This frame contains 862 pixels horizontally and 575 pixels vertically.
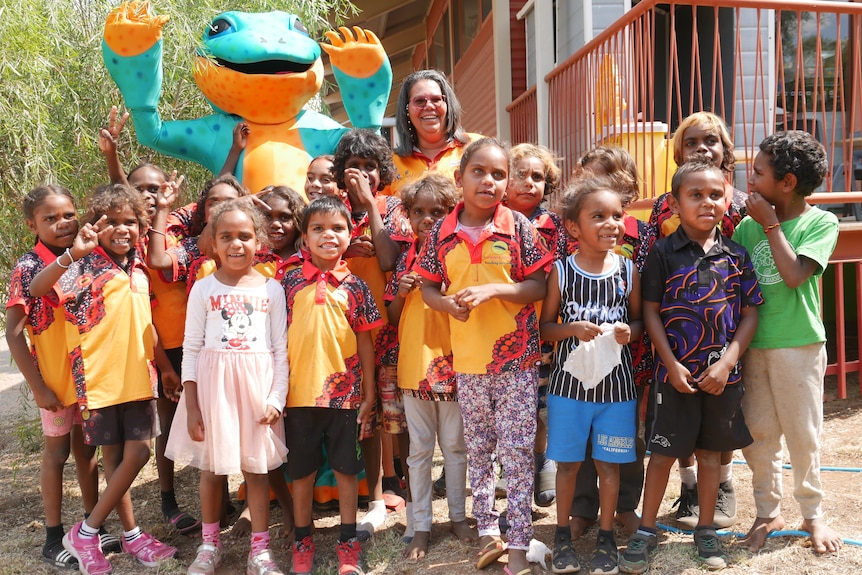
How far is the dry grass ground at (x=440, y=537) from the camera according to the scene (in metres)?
2.85

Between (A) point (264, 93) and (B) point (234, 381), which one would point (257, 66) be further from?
(B) point (234, 381)

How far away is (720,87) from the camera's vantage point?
17.3 feet

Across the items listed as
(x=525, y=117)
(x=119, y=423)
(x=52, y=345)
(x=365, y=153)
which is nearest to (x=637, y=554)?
(x=365, y=153)

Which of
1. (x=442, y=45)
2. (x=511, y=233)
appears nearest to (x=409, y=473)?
(x=511, y=233)

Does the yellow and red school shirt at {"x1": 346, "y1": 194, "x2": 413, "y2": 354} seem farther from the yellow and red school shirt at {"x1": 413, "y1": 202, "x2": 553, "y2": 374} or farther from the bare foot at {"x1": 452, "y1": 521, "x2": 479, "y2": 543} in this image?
the bare foot at {"x1": 452, "y1": 521, "x2": 479, "y2": 543}

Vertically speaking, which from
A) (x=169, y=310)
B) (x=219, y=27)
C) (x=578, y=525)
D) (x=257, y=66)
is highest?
(x=219, y=27)

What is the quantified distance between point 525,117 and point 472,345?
5.51 meters

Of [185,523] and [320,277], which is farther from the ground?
[320,277]

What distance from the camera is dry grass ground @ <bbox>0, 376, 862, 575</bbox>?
2.85m

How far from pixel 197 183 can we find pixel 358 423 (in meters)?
2.40

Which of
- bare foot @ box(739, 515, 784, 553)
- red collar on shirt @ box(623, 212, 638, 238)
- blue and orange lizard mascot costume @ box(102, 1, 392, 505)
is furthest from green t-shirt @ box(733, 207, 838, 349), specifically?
blue and orange lizard mascot costume @ box(102, 1, 392, 505)

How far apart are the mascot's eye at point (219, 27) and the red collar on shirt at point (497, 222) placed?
193 cm

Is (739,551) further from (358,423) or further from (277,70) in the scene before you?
(277,70)

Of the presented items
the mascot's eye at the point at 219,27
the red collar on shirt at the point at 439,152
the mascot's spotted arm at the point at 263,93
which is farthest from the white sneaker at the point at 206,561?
the mascot's eye at the point at 219,27
